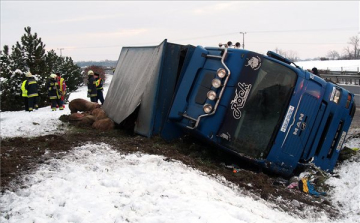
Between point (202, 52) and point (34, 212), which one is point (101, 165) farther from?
point (202, 52)

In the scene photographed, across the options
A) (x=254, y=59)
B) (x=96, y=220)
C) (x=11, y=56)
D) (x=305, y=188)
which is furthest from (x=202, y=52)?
(x=11, y=56)

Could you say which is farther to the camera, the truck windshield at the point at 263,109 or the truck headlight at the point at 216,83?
the truck headlight at the point at 216,83

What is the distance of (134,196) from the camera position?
3.82m

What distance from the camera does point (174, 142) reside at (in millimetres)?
6191

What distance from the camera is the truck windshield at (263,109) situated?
5.30m

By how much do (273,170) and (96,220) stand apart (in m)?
3.01

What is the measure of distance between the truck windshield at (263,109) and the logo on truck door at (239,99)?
0.05 m

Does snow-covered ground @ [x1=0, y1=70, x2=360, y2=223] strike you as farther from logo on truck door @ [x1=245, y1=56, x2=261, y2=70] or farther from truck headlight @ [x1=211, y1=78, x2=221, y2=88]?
logo on truck door @ [x1=245, y1=56, x2=261, y2=70]

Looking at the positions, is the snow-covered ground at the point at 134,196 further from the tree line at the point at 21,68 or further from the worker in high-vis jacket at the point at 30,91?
the tree line at the point at 21,68

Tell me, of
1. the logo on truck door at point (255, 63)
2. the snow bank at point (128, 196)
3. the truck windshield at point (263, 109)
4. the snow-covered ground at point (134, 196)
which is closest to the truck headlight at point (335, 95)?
the truck windshield at point (263, 109)

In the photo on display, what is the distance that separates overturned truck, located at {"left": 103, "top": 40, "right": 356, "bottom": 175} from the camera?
5.32m

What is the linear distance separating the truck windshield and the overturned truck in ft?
0.05

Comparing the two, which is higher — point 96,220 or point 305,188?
point 305,188

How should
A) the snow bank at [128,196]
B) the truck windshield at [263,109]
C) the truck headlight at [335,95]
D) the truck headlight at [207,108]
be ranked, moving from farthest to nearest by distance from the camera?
the truck headlight at [335,95] < the truck headlight at [207,108] < the truck windshield at [263,109] < the snow bank at [128,196]
